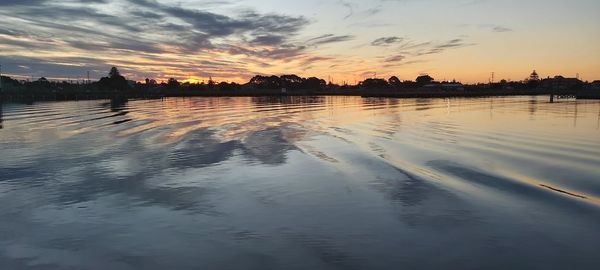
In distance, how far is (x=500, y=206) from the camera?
1238 cm

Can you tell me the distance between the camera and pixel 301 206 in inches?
491

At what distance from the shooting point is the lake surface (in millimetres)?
8828

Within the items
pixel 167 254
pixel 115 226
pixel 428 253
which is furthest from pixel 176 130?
pixel 428 253

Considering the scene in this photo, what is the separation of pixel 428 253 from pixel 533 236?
315 centimetres

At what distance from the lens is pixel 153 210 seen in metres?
12.1

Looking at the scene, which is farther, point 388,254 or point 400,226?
point 400,226

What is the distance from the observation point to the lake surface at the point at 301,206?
29.0ft

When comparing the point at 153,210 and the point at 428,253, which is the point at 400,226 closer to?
the point at 428,253

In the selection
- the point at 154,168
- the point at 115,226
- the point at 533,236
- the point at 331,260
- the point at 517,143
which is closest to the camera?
the point at 331,260

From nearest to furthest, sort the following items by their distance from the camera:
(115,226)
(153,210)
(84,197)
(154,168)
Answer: (115,226), (153,210), (84,197), (154,168)

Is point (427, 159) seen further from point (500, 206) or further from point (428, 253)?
point (428, 253)

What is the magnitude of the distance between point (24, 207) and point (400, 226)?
11438mm

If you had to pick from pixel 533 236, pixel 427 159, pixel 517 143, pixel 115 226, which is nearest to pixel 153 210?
A: pixel 115 226

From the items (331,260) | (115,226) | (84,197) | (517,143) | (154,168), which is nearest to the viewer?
(331,260)
